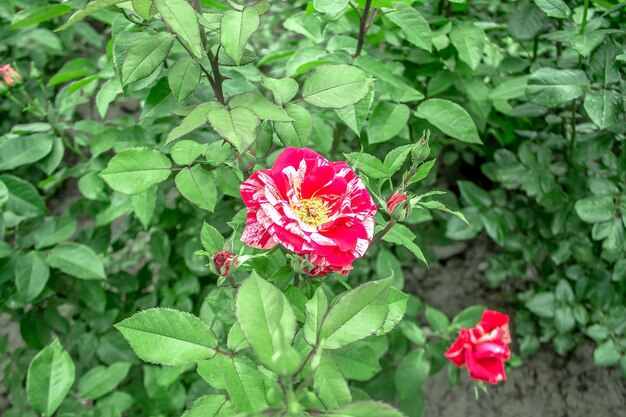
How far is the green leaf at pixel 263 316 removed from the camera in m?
0.51

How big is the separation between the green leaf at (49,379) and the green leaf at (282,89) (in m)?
0.62

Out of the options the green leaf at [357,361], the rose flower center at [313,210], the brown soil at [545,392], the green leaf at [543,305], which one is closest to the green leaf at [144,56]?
the rose flower center at [313,210]

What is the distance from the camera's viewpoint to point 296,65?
1120 millimetres

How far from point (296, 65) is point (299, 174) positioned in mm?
471

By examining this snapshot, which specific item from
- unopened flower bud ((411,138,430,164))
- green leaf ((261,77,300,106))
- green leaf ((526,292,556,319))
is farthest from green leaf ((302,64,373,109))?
green leaf ((526,292,556,319))

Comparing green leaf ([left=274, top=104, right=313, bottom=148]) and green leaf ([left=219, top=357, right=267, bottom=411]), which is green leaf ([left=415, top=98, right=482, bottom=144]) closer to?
green leaf ([left=274, top=104, right=313, bottom=148])

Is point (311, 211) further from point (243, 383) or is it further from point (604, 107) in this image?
point (604, 107)

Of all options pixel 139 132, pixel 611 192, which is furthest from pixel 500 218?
pixel 139 132

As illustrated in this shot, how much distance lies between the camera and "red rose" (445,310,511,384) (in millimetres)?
1071

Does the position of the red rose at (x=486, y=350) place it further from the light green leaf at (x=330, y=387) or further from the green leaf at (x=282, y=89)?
the green leaf at (x=282, y=89)

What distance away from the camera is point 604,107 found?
1.08m

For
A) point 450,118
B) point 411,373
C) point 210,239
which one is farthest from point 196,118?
point 411,373

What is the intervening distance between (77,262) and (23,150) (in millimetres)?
295

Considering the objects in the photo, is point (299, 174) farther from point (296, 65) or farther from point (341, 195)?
point (296, 65)
